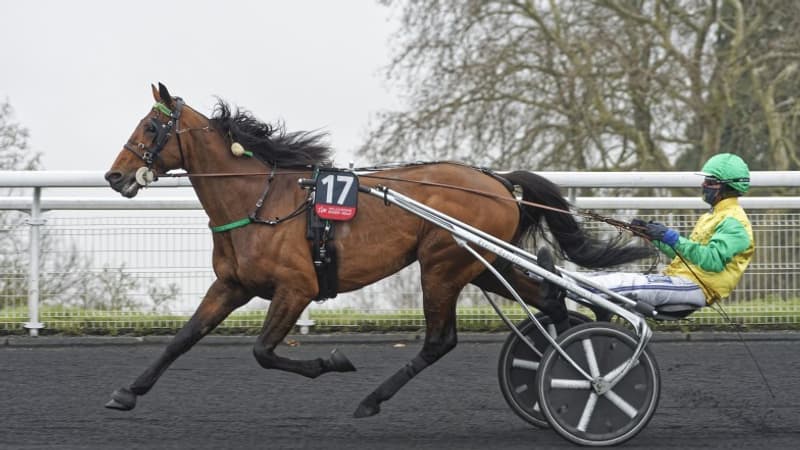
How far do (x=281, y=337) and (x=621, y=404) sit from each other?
64.1 inches

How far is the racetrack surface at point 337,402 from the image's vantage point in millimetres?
5668

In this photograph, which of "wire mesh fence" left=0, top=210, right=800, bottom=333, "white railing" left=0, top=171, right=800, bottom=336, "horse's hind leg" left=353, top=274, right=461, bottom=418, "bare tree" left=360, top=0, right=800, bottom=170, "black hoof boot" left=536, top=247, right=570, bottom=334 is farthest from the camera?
"bare tree" left=360, top=0, right=800, bottom=170

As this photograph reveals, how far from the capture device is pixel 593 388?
5.48 m

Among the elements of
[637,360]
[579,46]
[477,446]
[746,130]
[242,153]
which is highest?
[579,46]

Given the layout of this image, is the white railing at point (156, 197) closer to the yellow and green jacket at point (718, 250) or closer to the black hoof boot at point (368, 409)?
the yellow and green jacket at point (718, 250)

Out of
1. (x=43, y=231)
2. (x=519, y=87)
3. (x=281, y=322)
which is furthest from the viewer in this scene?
(x=519, y=87)

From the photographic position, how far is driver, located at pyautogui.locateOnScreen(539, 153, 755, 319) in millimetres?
5520

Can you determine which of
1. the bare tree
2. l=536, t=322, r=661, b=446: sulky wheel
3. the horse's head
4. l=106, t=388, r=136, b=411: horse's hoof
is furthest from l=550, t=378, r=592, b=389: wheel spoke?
the bare tree

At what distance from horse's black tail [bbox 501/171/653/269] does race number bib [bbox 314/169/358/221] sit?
40.2 inches

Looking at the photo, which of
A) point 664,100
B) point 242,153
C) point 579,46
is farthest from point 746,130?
point 242,153

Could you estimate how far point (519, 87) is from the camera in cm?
1588

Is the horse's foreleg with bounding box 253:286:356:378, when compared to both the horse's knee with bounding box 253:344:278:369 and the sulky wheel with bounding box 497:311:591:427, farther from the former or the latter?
the sulky wheel with bounding box 497:311:591:427

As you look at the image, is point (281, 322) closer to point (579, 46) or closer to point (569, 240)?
point (569, 240)

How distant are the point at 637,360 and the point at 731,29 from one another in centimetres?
1210
